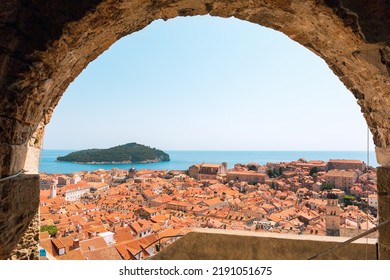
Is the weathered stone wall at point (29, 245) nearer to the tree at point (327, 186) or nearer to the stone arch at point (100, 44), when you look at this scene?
the stone arch at point (100, 44)

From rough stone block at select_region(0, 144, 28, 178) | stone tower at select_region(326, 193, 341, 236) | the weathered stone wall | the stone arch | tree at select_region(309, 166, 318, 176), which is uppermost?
the stone arch

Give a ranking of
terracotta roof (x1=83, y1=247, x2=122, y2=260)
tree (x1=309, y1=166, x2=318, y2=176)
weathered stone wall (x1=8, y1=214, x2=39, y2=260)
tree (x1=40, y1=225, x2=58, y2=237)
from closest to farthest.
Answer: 1. weathered stone wall (x1=8, y1=214, x2=39, y2=260)
2. terracotta roof (x1=83, y1=247, x2=122, y2=260)
3. tree (x1=40, y1=225, x2=58, y2=237)
4. tree (x1=309, y1=166, x2=318, y2=176)

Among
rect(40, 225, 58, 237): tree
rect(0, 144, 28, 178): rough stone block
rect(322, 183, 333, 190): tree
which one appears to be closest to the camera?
rect(0, 144, 28, 178): rough stone block

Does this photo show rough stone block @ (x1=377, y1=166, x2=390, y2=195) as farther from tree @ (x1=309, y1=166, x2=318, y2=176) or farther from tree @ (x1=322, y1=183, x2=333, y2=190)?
tree @ (x1=309, y1=166, x2=318, y2=176)

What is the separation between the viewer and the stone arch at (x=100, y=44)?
5.32 feet

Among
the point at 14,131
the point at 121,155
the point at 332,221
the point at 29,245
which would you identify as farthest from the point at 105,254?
the point at 121,155

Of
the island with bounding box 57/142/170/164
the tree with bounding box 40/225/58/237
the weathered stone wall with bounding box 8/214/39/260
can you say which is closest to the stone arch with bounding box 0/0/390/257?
the weathered stone wall with bounding box 8/214/39/260

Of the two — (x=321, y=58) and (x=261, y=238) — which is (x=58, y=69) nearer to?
(x=321, y=58)

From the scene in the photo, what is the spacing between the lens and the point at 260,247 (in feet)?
11.7

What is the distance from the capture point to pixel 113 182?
65.4 m

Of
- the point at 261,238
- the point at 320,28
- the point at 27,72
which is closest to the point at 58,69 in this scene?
the point at 27,72

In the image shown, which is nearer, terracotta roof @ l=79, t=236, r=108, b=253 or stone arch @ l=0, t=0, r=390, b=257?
stone arch @ l=0, t=0, r=390, b=257

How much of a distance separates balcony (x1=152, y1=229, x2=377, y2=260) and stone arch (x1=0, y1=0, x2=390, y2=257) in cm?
138

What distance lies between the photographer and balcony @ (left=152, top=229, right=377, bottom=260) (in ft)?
11.1
